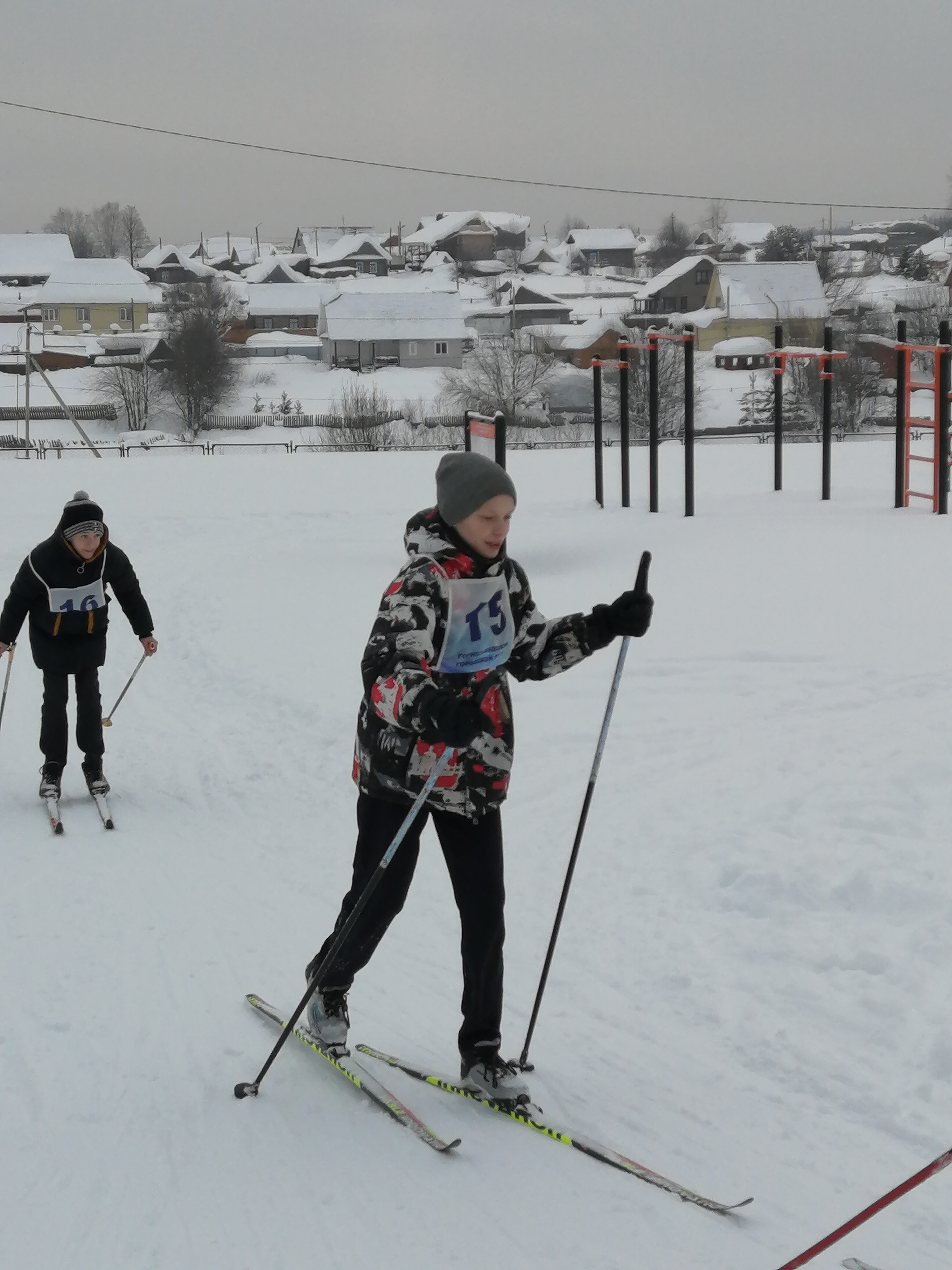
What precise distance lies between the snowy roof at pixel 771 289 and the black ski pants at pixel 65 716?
65625mm

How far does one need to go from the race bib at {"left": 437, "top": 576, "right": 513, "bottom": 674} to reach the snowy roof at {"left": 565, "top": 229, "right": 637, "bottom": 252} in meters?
131

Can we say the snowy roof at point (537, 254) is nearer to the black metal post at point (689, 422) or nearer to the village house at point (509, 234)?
the village house at point (509, 234)

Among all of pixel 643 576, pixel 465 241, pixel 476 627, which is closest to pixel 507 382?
pixel 643 576

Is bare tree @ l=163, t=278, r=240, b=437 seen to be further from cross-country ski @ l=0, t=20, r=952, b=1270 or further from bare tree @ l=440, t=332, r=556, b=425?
cross-country ski @ l=0, t=20, r=952, b=1270

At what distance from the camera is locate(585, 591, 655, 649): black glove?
332 centimetres

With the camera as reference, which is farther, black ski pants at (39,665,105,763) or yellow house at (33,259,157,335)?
yellow house at (33,259,157,335)

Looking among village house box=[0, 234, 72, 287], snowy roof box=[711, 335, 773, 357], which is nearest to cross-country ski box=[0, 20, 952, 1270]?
snowy roof box=[711, 335, 773, 357]

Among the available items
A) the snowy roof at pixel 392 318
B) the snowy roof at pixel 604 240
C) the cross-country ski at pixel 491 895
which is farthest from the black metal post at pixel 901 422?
the snowy roof at pixel 604 240

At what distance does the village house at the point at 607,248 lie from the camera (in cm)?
12750

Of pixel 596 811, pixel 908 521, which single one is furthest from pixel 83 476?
pixel 596 811

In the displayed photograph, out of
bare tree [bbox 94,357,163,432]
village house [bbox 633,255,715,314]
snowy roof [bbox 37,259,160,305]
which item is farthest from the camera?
snowy roof [bbox 37,259,160,305]

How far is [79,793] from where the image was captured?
702cm

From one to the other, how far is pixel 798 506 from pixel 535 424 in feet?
120

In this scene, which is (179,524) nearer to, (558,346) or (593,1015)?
(593,1015)
